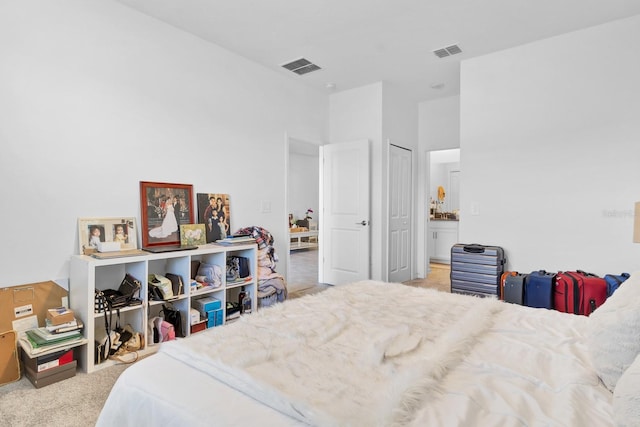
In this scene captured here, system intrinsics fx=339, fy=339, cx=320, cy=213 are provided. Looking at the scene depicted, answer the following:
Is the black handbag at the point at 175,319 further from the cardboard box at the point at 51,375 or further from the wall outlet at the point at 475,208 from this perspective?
the wall outlet at the point at 475,208

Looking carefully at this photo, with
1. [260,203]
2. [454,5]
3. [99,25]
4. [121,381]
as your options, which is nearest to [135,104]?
[99,25]

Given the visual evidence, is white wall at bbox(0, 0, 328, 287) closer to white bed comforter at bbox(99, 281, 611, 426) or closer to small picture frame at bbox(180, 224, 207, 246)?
small picture frame at bbox(180, 224, 207, 246)

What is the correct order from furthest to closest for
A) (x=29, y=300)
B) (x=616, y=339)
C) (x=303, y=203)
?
(x=303, y=203)
(x=29, y=300)
(x=616, y=339)

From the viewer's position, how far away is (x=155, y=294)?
2.74 m

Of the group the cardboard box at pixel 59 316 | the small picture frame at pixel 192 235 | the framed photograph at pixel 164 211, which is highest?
the framed photograph at pixel 164 211

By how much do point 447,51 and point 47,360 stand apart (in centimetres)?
436

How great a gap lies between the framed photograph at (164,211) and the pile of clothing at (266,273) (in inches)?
25.2

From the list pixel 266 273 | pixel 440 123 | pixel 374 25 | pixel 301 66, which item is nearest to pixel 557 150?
pixel 440 123

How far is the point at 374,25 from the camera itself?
315 centimetres

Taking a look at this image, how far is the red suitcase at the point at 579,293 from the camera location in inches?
111

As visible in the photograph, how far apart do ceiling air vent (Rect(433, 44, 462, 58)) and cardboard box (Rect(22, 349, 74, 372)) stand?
420cm

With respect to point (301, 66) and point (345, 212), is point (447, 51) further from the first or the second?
point (345, 212)

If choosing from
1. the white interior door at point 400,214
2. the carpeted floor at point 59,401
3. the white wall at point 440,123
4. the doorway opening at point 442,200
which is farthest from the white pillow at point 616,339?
the doorway opening at point 442,200

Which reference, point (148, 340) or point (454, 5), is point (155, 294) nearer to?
point (148, 340)
